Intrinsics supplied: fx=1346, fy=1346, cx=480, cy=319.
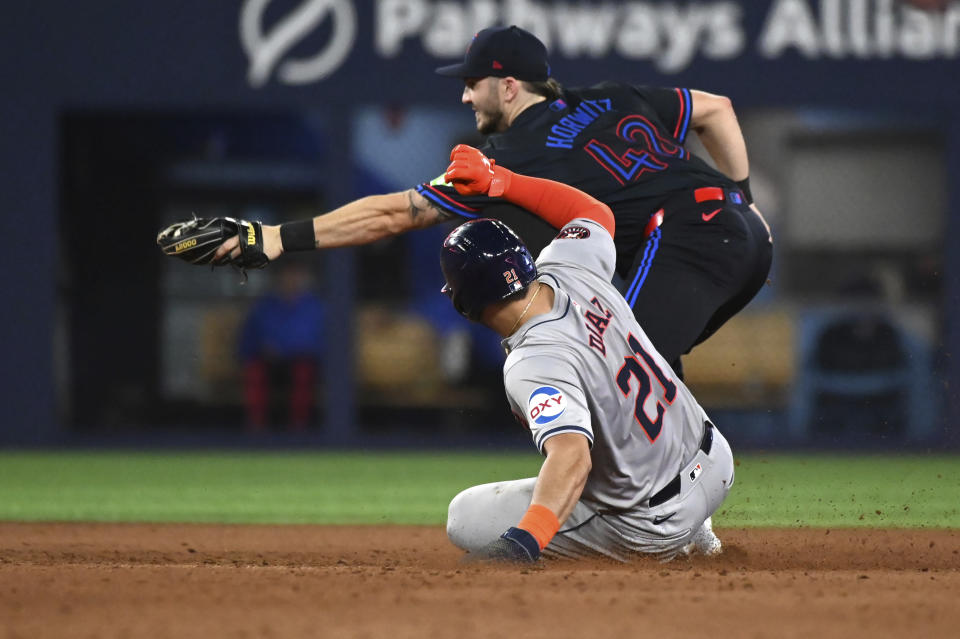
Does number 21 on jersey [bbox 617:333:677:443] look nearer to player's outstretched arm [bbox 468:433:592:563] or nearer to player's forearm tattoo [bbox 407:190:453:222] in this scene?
player's outstretched arm [bbox 468:433:592:563]

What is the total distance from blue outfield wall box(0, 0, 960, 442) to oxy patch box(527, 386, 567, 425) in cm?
634

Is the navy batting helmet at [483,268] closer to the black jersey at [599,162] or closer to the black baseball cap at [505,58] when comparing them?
the black jersey at [599,162]

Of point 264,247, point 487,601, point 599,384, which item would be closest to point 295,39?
point 264,247

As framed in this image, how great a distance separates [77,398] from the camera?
10555 mm

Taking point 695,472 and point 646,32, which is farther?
point 646,32

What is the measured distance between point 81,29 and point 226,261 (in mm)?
5927

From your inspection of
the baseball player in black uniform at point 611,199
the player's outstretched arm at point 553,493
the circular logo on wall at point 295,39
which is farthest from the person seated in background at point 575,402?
the circular logo on wall at point 295,39

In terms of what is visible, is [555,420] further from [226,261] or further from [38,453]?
[38,453]

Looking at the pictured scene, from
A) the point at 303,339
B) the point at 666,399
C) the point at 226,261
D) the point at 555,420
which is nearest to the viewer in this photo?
the point at 555,420

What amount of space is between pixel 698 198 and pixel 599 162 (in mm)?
379

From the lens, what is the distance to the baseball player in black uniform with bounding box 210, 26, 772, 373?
473 centimetres

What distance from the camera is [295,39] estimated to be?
991cm

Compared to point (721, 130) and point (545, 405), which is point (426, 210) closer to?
point (721, 130)

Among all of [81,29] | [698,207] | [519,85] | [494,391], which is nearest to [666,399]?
[698,207]
